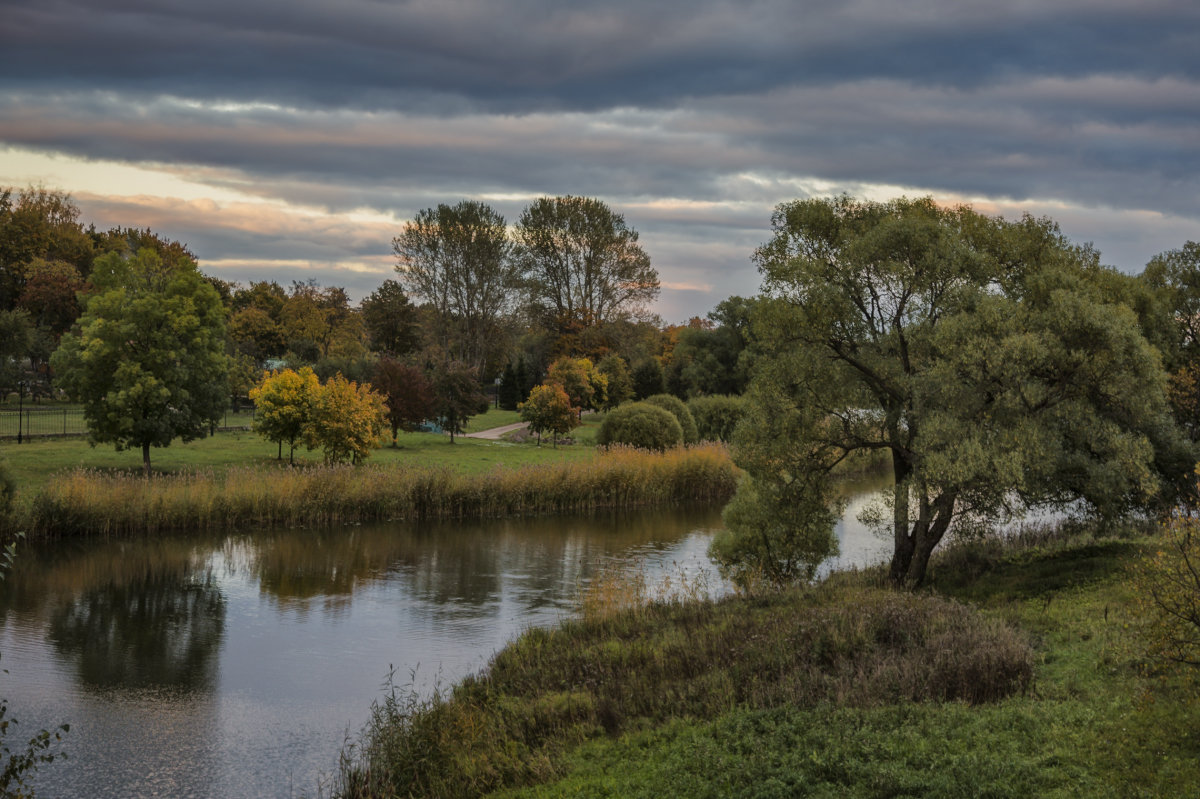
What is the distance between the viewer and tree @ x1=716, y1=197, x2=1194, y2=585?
14922mm

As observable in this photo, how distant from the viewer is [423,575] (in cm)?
2222

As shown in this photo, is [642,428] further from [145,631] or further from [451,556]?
[145,631]

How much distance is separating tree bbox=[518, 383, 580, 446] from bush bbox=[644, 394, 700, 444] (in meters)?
4.70

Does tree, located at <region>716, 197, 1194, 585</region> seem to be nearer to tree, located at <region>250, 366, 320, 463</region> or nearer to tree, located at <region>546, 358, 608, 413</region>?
tree, located at <region>250, 366, 320, 463</region>

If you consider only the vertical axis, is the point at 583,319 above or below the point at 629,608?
above

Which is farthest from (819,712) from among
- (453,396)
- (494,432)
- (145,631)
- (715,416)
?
(494,432)

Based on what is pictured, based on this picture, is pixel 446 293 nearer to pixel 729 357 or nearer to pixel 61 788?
pixel 729 357

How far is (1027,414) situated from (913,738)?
8980 mm

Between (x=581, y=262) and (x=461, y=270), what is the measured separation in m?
8.63

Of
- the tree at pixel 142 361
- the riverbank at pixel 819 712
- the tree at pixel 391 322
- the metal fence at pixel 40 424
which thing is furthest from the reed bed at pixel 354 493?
the tree at pixel 391 322

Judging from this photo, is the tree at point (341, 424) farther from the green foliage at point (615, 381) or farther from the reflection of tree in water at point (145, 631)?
the green foliage at point (615, 381)

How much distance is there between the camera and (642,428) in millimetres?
41156

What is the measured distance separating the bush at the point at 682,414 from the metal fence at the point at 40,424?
67.3 ft

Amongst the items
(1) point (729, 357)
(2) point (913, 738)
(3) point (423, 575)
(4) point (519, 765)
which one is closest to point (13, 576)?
(3) point (423, 575)
